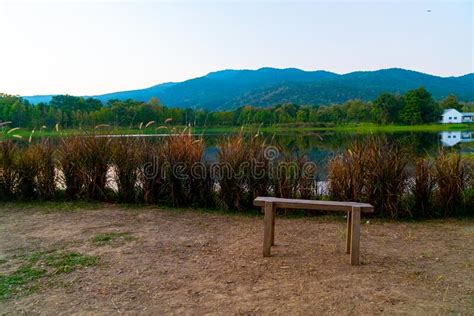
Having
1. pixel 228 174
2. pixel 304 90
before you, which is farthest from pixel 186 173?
pixel 304 90

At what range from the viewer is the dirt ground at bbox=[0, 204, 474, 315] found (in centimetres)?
277

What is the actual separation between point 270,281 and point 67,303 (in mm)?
1571

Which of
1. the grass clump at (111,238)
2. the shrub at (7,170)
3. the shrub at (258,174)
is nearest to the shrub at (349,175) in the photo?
the shrub at (258,174)

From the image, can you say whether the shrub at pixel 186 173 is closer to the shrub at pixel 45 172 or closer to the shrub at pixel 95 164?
the shrub at pixel 95 164

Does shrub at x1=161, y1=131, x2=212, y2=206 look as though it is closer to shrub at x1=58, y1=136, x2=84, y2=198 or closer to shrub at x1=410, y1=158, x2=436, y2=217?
shrub at x1=58, y1=136, x2=84, y2=198

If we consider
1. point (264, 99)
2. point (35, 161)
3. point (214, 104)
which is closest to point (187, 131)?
point (35, 161)

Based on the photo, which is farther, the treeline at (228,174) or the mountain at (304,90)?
the mountain at (304,90)

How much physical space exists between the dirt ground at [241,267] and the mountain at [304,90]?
8023 centimetres

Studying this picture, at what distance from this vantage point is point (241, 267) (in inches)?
139

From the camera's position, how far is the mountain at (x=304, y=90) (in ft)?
302

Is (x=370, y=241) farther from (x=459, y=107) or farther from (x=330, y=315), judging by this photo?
(x=459, y=107)

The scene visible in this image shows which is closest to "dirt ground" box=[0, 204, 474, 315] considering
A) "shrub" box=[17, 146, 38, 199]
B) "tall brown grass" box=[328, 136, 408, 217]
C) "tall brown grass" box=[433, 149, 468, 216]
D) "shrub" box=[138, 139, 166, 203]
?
"tall brown grass" box=[433, 149, 468, 216]

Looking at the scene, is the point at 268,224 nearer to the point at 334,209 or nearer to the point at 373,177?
the point at 334,209

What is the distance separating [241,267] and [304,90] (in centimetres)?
9453
